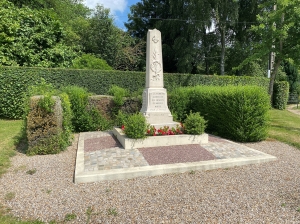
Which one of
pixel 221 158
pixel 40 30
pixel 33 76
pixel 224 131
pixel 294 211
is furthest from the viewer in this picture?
pixel 40 30

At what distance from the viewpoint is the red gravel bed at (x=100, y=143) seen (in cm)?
570

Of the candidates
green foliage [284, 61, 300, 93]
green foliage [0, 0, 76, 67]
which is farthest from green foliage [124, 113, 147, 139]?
green foliage [284, 61, 300, 93]

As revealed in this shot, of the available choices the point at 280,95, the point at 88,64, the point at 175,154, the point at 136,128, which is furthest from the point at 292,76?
the point at 136,128

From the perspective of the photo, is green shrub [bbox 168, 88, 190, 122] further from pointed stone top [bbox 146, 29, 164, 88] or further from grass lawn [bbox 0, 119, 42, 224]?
grass lawn [bbox 0, 119, 42, 224]

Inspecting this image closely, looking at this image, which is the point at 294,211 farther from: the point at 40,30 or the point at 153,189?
the point at 40,30

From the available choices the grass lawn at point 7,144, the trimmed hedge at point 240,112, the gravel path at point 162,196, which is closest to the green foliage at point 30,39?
the grass lawn at point 7,144

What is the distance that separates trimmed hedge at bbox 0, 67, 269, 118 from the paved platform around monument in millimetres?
5762

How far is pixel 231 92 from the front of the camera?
6.76 m

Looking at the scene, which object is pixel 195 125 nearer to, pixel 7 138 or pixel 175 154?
pixel 175 154

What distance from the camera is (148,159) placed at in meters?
4.76

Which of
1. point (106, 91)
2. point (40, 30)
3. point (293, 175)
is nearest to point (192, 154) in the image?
point (293, 175)

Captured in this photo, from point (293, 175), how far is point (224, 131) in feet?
11.0

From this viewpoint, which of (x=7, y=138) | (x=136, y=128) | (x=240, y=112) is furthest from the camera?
(x=7, y=138)

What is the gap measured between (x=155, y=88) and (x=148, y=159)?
327 cm
